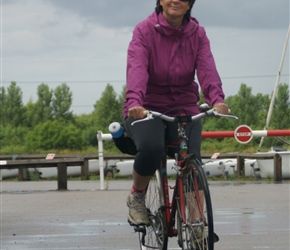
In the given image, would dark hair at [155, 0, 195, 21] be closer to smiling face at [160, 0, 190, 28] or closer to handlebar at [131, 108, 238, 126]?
smiling face at [160, 0, 190, 28]

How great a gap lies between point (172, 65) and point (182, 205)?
950 millimetres

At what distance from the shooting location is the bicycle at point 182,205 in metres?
6.41

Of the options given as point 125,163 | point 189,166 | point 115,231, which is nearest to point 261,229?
point 115,231

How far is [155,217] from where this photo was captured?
7.54m

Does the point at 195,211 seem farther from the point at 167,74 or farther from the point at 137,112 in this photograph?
the point at 167,74

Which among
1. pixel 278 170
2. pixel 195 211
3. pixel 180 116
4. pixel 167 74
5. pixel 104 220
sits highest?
pixel 167 74

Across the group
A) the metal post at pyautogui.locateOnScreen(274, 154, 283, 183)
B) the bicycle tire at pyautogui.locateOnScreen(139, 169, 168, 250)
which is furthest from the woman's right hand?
the metal post at pyautogui.locateOnScreen(274, 154, 283, 183)

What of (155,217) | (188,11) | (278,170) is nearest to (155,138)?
(155,217)

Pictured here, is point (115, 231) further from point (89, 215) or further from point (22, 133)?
point (22, 133)

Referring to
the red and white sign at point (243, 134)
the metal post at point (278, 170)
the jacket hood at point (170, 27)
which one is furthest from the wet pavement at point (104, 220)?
the metal post at point (278, 170)

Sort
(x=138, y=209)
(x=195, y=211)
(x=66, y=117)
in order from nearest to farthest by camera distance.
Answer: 1. (x=195, y=211)
2. (x=138, y=209)
3. (x=66, y=117)

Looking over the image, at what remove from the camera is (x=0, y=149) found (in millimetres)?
105438

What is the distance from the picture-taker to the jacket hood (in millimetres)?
7105

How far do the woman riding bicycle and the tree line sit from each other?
90439mm
